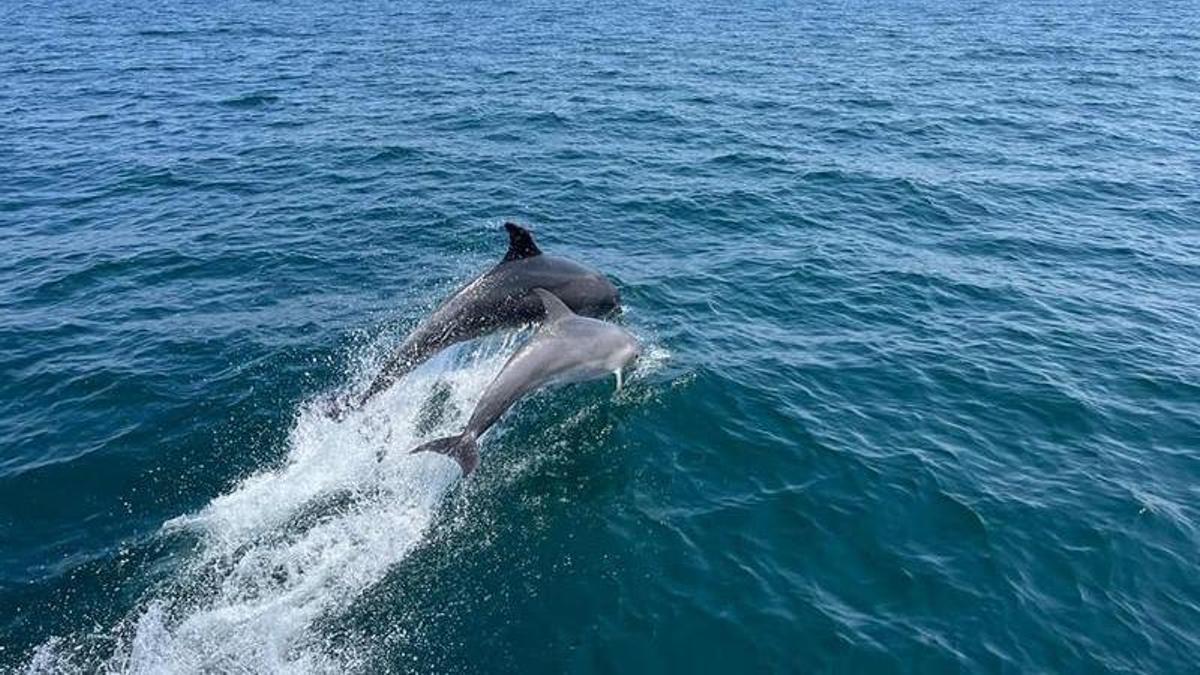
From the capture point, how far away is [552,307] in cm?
1831

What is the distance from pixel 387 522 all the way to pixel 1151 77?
5509 centimetres

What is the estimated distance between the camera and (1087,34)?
6359cm

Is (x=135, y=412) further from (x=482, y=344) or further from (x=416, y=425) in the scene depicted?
(x=482, y=344)

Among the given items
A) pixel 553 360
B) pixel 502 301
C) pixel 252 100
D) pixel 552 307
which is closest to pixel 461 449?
pixel 553 360

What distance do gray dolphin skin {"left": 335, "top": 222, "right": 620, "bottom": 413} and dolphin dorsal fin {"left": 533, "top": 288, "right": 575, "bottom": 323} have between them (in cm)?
132

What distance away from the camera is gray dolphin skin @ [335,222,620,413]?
19.0m

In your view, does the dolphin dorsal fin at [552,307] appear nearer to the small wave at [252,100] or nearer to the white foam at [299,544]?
the white foam at [299,544]

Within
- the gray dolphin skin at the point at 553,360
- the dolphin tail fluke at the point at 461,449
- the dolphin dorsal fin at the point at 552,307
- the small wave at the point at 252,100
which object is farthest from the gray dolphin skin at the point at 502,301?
the small wave at the point at 252,100

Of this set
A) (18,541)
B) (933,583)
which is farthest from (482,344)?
(933,583)

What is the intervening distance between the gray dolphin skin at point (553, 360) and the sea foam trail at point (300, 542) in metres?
1.46

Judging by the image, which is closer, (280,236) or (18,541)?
(18,541)

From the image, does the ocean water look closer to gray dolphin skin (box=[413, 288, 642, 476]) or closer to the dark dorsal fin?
gray dolphin skin (box=[413, 288, 642, 476])

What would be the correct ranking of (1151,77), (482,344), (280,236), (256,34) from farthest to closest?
1. (256,34)
2. (1151,77)
3. (280,236)
4. (482,344)

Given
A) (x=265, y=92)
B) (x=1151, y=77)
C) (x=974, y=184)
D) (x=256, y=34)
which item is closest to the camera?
(x=974, y=184)
